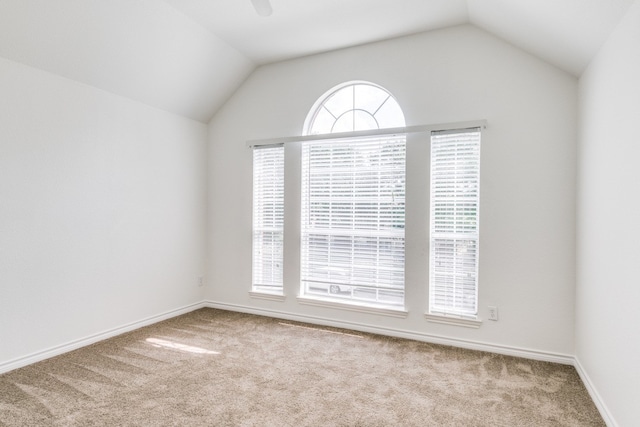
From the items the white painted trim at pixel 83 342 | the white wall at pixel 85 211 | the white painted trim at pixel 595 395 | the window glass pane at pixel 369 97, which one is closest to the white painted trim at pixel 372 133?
the window glass pane at pixel 369 97

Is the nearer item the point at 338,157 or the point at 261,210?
the point at 338,157

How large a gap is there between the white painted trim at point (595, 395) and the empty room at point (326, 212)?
25mm

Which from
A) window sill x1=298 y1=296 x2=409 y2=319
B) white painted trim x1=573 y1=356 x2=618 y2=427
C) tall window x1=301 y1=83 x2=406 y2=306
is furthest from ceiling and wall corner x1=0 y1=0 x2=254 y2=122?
white painted trim x1=573 y1=356 x2=618 y2=427

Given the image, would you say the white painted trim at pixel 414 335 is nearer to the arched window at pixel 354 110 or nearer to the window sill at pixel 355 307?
the window sill at pixel 355 307

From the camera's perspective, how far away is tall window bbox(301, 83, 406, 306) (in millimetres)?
3328

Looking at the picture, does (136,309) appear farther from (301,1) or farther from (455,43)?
(455,43)

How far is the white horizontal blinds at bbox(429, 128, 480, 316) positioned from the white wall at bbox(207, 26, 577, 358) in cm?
8

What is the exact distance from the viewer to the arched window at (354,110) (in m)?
3.41

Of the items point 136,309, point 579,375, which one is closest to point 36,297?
point 136,309

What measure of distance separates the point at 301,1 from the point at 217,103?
1773 millimetres

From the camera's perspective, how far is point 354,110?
3582 mm

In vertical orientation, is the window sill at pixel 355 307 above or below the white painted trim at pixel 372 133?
below

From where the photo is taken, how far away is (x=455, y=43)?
3043 millimetres

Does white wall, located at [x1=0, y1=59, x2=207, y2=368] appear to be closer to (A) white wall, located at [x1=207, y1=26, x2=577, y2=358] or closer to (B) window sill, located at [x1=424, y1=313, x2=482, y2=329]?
(A) white wall, located at [x1=207, y1=26, x2=577, y2=358]
